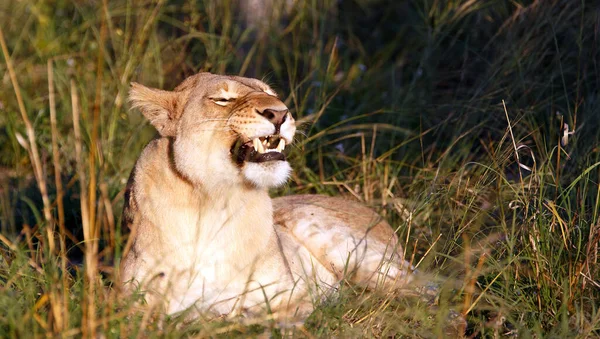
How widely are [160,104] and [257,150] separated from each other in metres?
0.49

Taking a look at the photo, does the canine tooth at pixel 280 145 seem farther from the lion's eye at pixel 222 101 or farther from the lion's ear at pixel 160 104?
the lion's ear at pixel 160 104

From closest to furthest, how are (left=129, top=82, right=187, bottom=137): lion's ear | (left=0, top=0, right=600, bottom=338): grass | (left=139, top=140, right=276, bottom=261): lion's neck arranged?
(left=0, top=0, right=600, bottom=338): grass → (left=139, top=140, right=276, bottom=261): lion's neck → (left=129, top=82, right=187, bottom=137): lion's ear

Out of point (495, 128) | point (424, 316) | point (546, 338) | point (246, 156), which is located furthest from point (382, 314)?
point (495, 128)

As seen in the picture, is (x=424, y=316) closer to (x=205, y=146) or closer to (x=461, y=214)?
(x=461, y=214)

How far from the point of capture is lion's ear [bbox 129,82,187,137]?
3475 mm

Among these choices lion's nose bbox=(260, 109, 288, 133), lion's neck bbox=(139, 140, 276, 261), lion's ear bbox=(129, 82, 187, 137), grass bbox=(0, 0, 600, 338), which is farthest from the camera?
lion's ear bbox=(129, 82, 187, 137)

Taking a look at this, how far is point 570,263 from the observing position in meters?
3.17

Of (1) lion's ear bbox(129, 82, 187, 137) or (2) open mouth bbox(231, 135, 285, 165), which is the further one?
(1) lion's ear bbox(129, 82, 187, 137)

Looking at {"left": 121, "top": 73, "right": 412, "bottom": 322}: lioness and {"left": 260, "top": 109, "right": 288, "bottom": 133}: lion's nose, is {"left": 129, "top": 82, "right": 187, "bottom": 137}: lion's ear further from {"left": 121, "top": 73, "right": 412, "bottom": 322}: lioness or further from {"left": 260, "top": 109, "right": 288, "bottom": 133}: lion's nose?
{"left": 260, "top": 109, "right": 288, "bottom": 133}: lion's nose

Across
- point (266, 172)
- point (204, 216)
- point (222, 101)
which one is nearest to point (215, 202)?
point (204, 216)

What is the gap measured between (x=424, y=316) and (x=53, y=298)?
1.21m

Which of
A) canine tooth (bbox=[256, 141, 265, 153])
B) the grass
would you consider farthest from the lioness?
the grass

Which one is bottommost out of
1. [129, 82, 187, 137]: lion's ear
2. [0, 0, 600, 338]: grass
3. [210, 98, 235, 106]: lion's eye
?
[0, 0, 600, 338]: grass

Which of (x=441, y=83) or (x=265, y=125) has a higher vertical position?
(x=265, y=125)
